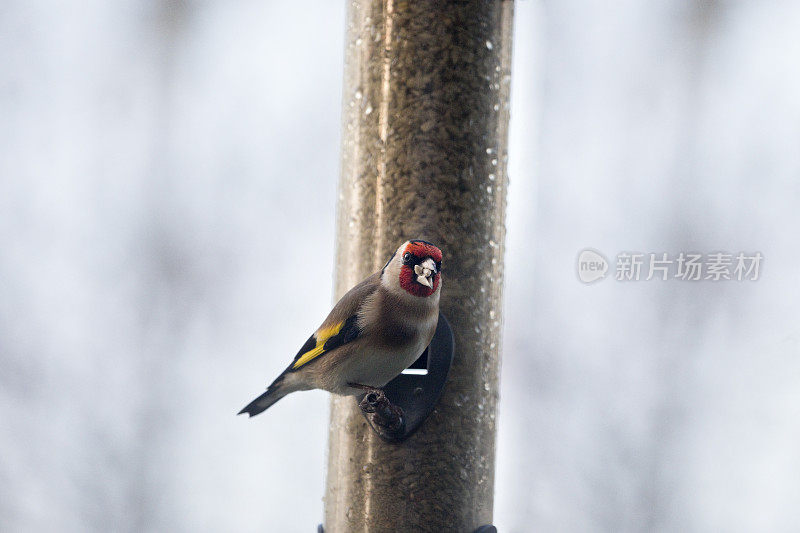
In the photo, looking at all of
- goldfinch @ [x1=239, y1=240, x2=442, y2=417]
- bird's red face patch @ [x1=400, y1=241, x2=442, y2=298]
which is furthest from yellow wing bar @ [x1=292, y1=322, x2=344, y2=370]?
bird's red face patch @ [x1=400, y1=241, x2=442, y2=298]

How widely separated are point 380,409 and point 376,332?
11 centimetres

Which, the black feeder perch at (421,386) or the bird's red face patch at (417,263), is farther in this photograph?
the black feeder perch at (421,386)

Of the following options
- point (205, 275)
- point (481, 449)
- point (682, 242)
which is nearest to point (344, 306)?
point (481, 449)

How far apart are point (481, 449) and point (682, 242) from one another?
83cm

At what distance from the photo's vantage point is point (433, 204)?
40.4 inches

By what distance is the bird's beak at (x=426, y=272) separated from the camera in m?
0.87

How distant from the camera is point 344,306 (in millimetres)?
924

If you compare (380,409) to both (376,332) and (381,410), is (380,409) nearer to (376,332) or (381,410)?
(381,410)

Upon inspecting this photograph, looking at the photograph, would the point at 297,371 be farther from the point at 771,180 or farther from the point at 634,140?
the point at 771,180

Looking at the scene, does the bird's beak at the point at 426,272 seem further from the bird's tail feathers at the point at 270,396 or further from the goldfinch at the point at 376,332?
the bird's tail feathers at the point at 270,396

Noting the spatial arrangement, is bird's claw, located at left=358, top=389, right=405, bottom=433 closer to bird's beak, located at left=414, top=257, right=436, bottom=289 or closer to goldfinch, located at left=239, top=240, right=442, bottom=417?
goldfinch, located at left=239, top=240, right=442, bottom=417

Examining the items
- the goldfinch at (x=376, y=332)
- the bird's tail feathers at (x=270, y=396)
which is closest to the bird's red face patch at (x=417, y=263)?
the goldfinch at (x=376, y=332)

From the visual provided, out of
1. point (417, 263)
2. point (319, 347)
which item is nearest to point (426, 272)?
point (417, 263)

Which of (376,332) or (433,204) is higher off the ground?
(433,204)
